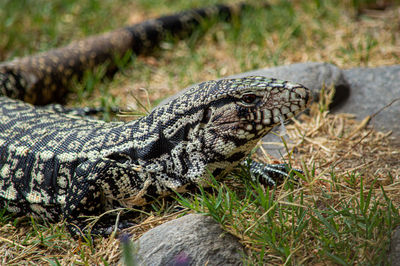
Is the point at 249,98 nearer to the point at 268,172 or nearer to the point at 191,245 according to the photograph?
the point at 268,172

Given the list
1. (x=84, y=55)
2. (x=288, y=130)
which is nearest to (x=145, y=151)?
(x=288, y=130)

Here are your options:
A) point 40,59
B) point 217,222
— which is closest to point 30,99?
point 40,59

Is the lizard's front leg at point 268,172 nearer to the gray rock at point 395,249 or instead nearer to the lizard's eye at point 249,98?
the lizard's eye at point 249,98

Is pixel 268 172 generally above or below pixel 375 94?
below

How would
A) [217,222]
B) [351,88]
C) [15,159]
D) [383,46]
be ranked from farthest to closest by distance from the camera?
[383,46] < [351,88] < [15,159] < [217,222]

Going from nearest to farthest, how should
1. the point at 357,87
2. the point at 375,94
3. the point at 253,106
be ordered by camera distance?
the point at 253,106
the point at 375,94
the point at 357,87

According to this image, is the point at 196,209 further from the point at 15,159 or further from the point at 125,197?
the point at 15,159

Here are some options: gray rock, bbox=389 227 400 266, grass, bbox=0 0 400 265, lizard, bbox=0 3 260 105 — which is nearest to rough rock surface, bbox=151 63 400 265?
grass, bbox=0 0 400 265
